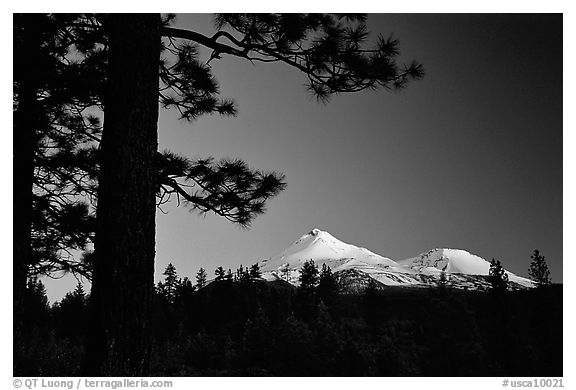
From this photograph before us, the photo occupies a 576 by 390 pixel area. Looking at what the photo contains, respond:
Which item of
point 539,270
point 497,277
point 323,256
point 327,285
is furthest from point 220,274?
point 539,270

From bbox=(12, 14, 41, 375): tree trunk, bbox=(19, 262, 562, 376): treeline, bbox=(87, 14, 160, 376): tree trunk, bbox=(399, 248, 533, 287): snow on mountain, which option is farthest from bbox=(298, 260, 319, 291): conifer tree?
bbox=(87, 14, 160, 376): tree trunk

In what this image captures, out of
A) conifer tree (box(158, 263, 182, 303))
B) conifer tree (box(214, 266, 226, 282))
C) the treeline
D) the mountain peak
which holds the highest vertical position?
the mountain peak

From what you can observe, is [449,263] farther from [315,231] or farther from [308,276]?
[308,276]

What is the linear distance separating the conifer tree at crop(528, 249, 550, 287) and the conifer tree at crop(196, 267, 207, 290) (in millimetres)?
2174

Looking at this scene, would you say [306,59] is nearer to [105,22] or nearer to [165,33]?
[165,33]

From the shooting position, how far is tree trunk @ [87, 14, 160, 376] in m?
1.61

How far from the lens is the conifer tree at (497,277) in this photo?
10.7 ft

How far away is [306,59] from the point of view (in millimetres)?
2424

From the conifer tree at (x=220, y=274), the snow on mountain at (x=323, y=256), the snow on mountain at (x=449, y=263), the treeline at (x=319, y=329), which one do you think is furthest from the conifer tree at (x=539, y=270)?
the conifer tree at (x=220, y=274)

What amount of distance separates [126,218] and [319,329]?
370cm

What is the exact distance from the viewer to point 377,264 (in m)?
3.45

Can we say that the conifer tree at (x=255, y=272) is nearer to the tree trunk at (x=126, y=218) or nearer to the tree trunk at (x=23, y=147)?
the tree trunk at (x=23, y=147)

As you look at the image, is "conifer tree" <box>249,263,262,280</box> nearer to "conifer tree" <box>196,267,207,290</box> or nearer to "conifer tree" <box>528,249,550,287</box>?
"conifer tree" <box>196,267,207,290</box>
